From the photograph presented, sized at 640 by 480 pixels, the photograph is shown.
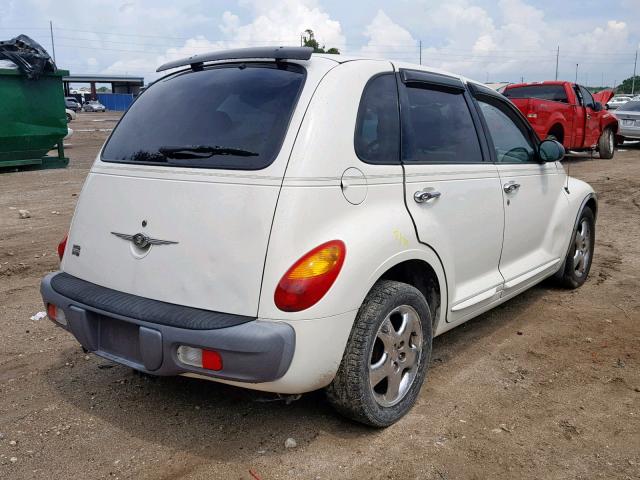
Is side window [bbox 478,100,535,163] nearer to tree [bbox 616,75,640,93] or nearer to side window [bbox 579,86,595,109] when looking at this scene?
side window [bbox 579,86,595,109]

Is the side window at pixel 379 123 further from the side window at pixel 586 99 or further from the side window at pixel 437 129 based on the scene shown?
the side window at pixel 586 99

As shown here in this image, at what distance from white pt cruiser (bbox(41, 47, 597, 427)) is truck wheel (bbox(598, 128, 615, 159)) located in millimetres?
13256

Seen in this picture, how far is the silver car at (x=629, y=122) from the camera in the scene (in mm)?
16969

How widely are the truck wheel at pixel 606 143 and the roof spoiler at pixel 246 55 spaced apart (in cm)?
1407

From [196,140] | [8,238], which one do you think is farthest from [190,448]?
[8,238]

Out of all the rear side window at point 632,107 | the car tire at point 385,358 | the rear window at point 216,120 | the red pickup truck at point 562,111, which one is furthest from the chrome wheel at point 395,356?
the rear side window at point 632,107

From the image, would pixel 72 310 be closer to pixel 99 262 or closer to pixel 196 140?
pixel 99 262

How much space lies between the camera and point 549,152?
4496 millimetres

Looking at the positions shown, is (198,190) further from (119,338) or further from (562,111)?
(562,111)

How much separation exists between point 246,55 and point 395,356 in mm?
1712

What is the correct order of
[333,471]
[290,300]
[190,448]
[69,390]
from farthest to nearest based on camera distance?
[69,390], [190,448], [333,471], [290,300]

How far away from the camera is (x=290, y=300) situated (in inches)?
100

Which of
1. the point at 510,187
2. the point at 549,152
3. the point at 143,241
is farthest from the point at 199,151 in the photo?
the point at 549,152

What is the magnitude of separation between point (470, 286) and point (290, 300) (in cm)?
153
